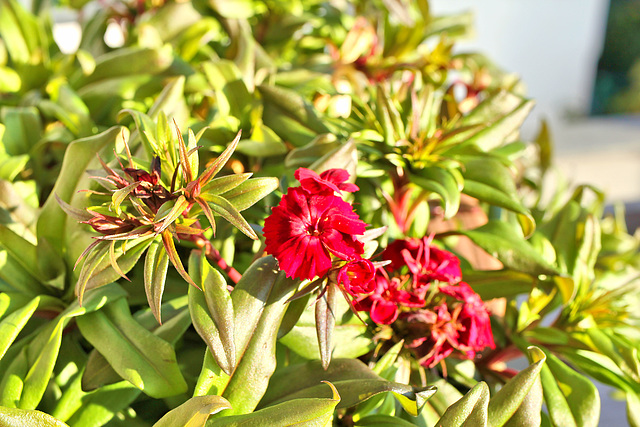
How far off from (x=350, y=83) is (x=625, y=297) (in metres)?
0.54

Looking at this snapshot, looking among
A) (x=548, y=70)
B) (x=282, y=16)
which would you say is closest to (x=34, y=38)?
(x=282, y=16)

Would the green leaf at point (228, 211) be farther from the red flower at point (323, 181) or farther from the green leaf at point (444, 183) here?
the green leaf at point (444, 183)

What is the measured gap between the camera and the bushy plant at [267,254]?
49cm

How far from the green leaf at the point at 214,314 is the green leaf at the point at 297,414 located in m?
0.05

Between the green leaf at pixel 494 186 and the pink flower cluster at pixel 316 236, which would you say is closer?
the pink flower cluster at pixel 316 236

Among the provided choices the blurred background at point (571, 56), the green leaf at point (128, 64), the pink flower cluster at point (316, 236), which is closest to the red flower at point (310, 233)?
the pink flower cluster at point (316, 236)

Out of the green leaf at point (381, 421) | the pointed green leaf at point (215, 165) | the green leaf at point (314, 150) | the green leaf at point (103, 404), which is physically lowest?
the green leaf at point (381, 421)

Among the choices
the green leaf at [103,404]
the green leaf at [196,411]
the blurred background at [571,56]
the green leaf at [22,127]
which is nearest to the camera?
the green leaf at [196,411]

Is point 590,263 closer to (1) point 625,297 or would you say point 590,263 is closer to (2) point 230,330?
(1) point 625,297

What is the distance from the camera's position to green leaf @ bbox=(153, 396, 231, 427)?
1.42ft

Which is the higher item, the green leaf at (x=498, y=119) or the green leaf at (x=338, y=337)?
the green leaf at (x=498, y=119)

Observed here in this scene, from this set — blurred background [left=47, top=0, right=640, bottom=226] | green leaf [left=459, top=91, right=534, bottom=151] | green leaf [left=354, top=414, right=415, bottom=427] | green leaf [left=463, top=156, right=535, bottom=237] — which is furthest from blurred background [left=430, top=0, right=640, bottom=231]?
green leaf [left=354, top=414, right=415, bottom=427]

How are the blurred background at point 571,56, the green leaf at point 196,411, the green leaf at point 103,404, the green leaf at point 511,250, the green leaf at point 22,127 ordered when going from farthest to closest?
the blurred background at point 571,56 → the green leaf at point 22,127 → the green leaf at point 511,250 → the green leaf at point 103,404 → the green leaf at point 196,411

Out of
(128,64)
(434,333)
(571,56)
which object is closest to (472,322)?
(434,333)
